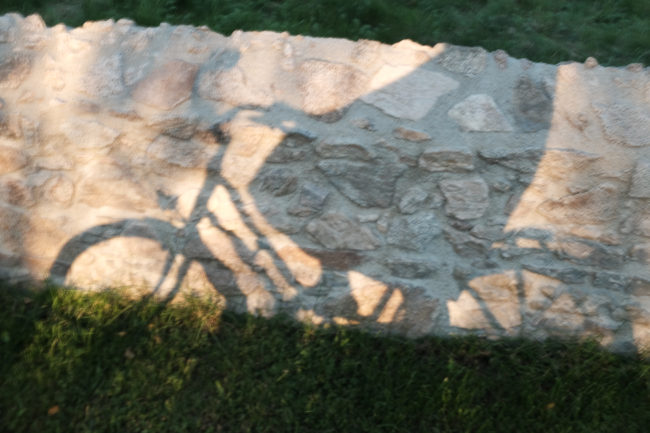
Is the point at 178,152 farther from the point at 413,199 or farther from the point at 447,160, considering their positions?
the point at 447,160

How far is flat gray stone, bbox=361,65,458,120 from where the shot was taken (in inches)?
102

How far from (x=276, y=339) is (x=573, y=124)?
60.6 inches

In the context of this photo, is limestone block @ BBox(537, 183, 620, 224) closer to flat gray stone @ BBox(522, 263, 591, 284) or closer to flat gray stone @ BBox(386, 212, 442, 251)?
flat gray stone @ BBox(522, 263, 591, 284)

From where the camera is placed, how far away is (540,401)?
2.61m

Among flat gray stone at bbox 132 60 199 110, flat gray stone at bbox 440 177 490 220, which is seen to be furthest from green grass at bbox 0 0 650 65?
flat gray stone at bbox 440 177 490 220

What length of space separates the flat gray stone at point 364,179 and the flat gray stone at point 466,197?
22 cm

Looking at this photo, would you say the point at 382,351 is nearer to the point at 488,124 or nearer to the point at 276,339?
the point at 276,339

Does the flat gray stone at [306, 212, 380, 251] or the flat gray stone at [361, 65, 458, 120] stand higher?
the flat gray stone at [361, 65, 458, 120]

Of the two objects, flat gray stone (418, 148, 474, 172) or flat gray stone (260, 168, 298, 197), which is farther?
flat gray stone (260, 168, 298, 197)

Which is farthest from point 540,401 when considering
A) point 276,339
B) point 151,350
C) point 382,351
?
point 151,350

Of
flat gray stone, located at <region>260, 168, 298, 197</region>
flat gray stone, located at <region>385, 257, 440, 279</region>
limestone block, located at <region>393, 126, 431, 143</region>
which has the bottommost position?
flat gray stone, located at <region>385, 257, 440, 279</region>

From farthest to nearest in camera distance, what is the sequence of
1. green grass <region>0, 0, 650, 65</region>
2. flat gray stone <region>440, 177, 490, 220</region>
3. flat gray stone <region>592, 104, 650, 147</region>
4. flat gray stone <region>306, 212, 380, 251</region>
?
1. green grass <region>0, 0, 650, 65</region>
2. flat gray stone <region>306, 212, 380, 251</region>
3. flat gray stone <region>440, 177, 490, 220</region>
4. flat gray stone <region>592, 104, 650, 147</region>

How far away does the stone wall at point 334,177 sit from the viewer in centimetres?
258

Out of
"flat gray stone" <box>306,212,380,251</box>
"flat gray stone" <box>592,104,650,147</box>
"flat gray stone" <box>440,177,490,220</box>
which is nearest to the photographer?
"flat gray stone" <box>592,104,650,147</box>
